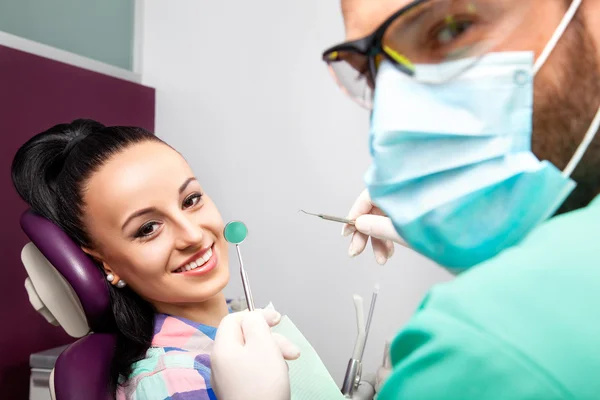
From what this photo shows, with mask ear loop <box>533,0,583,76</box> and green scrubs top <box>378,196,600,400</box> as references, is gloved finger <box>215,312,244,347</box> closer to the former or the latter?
green scrubs top <box>378,196,600,400</box>

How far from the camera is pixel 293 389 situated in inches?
47.1

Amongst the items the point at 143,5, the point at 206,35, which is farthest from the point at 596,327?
the point at 143,5

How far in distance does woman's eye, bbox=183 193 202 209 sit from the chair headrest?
24 centimetres

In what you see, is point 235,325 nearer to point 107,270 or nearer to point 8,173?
point 107,270

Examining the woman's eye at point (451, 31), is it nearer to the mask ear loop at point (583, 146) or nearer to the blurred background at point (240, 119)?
the mask ear loop at point (583, 146)

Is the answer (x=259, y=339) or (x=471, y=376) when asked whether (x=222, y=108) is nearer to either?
(x=259, y=339)

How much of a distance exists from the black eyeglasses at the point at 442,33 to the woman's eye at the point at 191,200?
2.32 ft

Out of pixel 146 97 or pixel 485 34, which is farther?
pixel 146 97

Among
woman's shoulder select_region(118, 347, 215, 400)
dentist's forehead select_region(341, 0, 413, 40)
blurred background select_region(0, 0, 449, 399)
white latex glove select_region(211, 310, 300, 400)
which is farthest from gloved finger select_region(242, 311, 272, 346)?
blurred background select_region(0, 0, 449, 399)

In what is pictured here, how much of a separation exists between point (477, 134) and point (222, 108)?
1741 millimetres

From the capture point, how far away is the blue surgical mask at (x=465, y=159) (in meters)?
0.56

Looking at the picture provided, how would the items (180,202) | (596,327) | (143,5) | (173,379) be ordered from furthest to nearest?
1. (143,5)
2. (180,202)
3. (173,379)
4. (596,327)

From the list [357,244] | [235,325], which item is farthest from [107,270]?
[357,244]

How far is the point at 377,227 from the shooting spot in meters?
1.16
